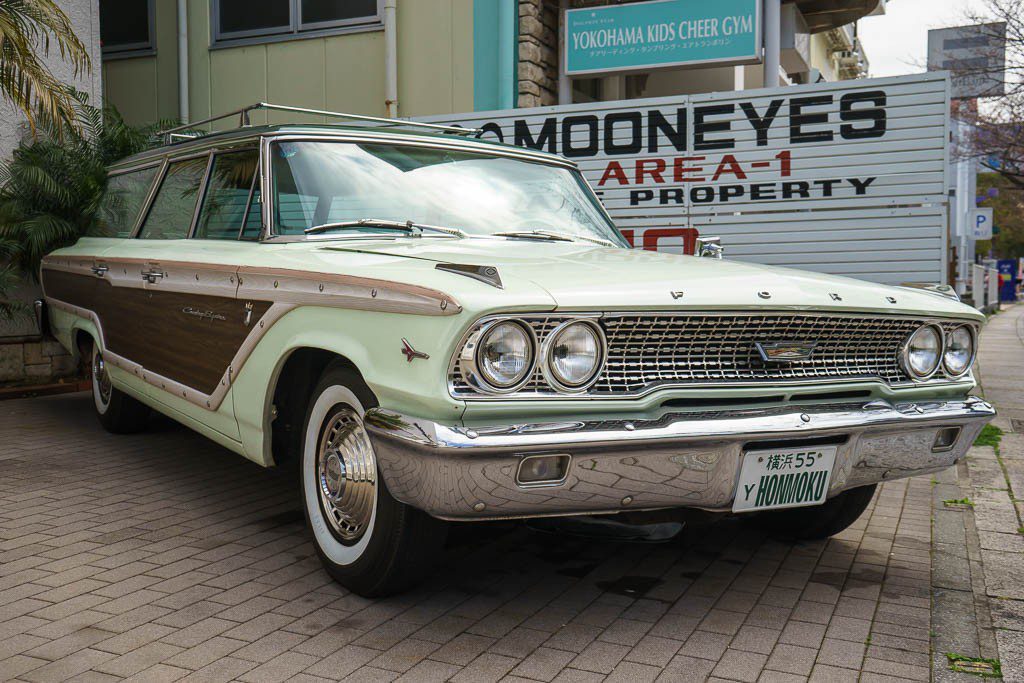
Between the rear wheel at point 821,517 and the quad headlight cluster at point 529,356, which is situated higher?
the quad headlight cluster at point 529,356

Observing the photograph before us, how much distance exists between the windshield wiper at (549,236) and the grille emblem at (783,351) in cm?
127

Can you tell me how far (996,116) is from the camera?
2348 cm

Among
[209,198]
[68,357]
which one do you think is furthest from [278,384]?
[68,357]

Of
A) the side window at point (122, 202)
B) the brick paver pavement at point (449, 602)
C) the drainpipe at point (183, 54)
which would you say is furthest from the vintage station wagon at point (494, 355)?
the drainpipe at point (183, 54)

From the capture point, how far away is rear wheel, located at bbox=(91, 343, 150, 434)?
6254 millimetres

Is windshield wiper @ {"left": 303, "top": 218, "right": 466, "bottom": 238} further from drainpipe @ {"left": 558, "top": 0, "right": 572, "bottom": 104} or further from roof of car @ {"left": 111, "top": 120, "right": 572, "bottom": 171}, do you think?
drainpipe @ {"left": 558, "top": 0, "right": 572, "bottom": 104}

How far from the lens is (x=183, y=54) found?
1241 cm

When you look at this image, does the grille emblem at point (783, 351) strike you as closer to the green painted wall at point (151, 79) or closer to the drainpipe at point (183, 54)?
the drainpipe at point (183, 54)

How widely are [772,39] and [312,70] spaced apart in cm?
546

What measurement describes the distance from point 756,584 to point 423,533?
137 cm

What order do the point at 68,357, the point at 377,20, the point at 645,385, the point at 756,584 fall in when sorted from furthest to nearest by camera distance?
the point at 377,20, the point at 68,357, the point at 756,584, the point at 645,385

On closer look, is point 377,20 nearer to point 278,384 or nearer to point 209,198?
point 209,198

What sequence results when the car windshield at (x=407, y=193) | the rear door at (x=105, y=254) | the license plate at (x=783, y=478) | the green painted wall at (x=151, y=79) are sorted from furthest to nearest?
the green painted wall at (x=151, y=79) → the rear door at (x=105, y=254) → the car windshield at (x=407, y=193) → the license plate at (x=783, y=478)

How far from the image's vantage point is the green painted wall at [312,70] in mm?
11133
